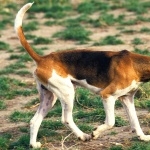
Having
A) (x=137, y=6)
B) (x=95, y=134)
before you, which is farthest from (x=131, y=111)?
(x=137, y=6)

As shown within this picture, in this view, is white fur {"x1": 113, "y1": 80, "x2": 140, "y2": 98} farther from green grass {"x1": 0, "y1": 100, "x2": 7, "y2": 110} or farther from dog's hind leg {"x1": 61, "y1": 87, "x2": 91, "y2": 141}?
green grass {"x1": 0, "y1": 100, "x2": 7, "y2": 110}

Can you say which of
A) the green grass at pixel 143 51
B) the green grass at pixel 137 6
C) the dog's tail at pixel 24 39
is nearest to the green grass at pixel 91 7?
the green grass at pixel 137 6

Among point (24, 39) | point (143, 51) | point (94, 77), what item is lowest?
point (143, 51)

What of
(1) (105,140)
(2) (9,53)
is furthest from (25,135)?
(2) (9,53)

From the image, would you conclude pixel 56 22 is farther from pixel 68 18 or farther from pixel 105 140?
pixel 105 140

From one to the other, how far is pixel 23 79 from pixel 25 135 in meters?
3.58

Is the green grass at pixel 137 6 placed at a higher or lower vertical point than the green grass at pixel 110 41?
higher

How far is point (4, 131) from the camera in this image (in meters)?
8.48

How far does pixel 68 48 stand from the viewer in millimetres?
14070

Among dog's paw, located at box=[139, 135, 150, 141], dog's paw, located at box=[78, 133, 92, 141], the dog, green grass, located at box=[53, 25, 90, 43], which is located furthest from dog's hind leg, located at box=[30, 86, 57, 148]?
green grass, located at box=[53, 25, 90, 43]

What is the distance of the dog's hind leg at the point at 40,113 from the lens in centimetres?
770

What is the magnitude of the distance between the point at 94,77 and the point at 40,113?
0.91 meters

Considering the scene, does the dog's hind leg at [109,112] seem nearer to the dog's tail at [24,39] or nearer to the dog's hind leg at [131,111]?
the dog's hind leg at [131,111]

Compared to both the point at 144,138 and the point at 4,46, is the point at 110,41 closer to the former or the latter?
the point at 4,46
